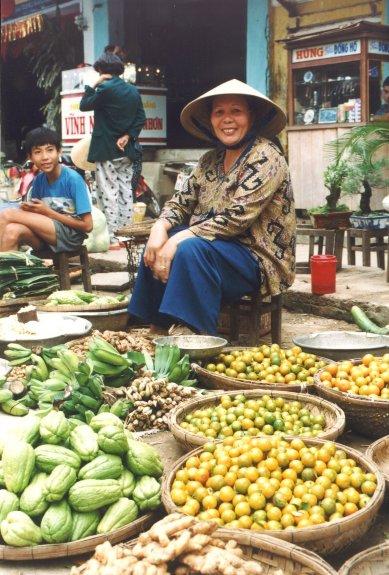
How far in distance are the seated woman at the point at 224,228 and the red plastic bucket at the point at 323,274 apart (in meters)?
0.94

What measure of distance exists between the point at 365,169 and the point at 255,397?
4.00 m

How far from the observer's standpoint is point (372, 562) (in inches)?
90.9

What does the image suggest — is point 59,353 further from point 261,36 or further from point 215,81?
point 215,81

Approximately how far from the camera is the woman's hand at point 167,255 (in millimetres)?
4602

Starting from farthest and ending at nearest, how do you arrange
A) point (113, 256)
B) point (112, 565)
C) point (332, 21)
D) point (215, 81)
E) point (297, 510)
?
point (215, 81) → point (332, 21) → point (113, 256) → point (297, 510) → point (112, 565)

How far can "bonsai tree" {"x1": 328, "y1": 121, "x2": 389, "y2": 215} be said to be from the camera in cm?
685

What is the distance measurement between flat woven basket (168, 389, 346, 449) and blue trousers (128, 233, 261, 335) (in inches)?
39.2

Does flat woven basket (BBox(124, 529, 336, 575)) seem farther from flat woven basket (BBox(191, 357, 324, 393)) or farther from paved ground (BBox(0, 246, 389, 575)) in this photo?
flat woven basket (BBox(191, 357, 324, 393))

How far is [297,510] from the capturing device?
2553 millimetres

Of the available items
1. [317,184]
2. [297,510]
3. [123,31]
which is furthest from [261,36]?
[297,510]

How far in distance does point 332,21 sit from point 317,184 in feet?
6.00

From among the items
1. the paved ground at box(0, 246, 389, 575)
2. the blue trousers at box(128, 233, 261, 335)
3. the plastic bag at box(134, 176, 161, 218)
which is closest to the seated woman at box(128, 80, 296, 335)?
the blue trousers at box(128, 233, 261, 335)

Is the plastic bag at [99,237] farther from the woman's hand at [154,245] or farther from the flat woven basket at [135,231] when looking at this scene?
the woman's hand at [154,245]

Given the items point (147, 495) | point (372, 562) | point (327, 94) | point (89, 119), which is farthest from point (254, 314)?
point (89, 119)
